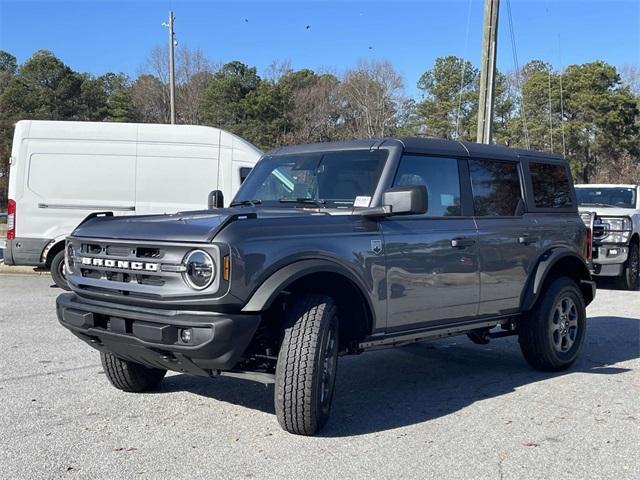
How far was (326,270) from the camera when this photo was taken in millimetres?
4332

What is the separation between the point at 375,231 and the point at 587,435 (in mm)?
1959

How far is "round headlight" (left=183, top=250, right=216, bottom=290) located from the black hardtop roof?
185 centimetres

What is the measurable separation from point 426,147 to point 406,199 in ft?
3.21

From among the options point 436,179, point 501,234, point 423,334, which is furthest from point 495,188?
point 423,334

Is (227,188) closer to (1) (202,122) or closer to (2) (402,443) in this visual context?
(2) (402,443)

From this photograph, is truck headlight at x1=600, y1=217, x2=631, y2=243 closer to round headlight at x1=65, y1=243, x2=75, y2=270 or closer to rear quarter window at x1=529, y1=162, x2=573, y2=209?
rear quarter window at x1=529, y1=162, x2=573, y2=209

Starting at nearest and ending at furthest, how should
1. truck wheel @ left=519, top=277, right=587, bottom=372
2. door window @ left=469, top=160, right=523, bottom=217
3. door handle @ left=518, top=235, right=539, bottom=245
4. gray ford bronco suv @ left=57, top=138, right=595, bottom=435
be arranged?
gray ford bronco suv @ left=57, top=138, right=595, bottom=435
door window @ left=469, top=160, right=523, bottom=217
door handle @ left=518, top=235, right=539, bottom=245
truck wheel @ left=519, top=277, right=587, bottom=372

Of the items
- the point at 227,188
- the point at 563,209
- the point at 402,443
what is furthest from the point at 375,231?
the point at 227,188

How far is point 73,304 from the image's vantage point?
4566mm

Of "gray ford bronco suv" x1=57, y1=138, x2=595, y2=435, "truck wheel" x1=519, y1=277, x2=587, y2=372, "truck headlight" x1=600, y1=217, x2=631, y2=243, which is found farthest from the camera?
"truck headlight" x1=600, y1=217, x2=631, y2=243

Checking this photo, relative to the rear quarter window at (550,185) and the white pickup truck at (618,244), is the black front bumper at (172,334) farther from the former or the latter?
the white pickup truck at (618,244)

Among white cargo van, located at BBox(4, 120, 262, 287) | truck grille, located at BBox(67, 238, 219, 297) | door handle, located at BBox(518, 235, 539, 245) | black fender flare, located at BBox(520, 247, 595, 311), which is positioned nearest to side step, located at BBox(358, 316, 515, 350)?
black fender flare, located at BBox(520, 247, 595, 311)

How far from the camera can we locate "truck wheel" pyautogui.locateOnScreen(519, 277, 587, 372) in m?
6.11

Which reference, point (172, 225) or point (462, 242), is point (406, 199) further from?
point (172, 225)
